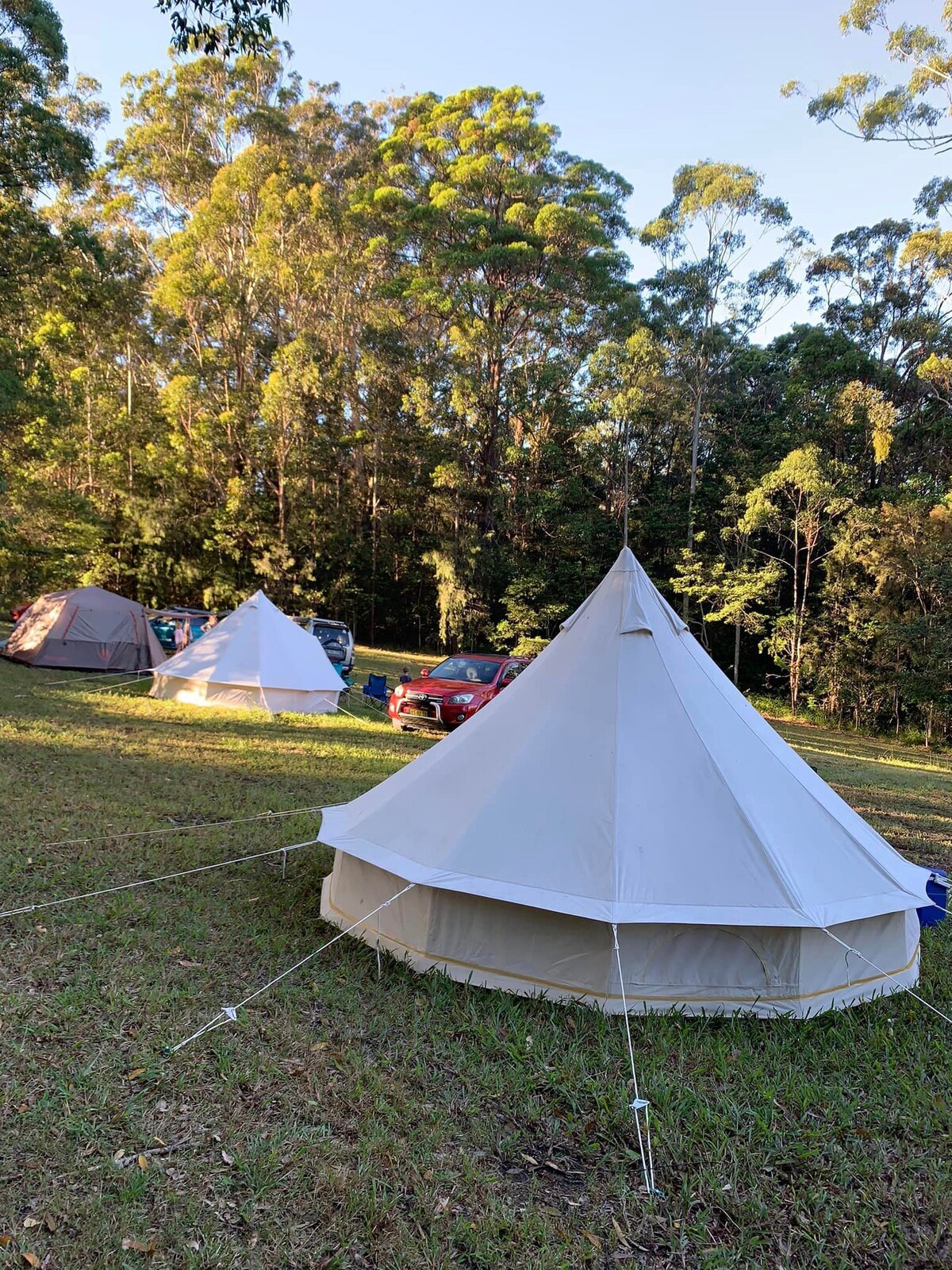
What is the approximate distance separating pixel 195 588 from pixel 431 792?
98.8 ft

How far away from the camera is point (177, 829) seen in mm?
6828

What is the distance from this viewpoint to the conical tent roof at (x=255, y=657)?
13.9 metres

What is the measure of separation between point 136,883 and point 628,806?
11.2ft

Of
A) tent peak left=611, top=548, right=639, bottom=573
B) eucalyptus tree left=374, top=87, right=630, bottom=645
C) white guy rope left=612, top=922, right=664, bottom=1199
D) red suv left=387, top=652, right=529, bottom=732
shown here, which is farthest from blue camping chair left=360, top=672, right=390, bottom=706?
eucalyptus tree left=374, top=87, right=630, bottom=645

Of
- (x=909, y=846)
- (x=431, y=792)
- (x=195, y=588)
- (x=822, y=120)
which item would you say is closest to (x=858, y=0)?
(x=822, y=120)

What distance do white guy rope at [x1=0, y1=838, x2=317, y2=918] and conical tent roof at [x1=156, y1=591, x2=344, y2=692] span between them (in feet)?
Answer: 25.4

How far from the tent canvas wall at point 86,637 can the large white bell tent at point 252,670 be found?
8.83 ft

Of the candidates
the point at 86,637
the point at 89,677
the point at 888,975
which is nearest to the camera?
the point at 888,975

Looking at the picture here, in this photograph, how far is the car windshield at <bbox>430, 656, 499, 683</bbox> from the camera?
14.1 metres

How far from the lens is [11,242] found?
14.6 metres

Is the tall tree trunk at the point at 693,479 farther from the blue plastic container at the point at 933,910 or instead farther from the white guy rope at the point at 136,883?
the white guy rope at the point at 136,883

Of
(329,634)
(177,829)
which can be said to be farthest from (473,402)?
(177,829)

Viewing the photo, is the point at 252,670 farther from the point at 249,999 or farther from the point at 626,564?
the point at 249,999

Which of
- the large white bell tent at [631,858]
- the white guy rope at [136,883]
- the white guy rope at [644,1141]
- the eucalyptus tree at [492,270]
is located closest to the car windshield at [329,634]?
the eucalyptus tree at [492,270]
